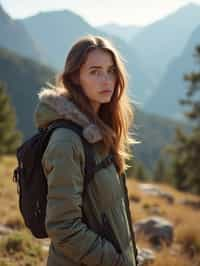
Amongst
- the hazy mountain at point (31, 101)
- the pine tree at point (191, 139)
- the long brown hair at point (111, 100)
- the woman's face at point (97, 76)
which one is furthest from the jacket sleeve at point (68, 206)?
the hazy mountain at point (31, 101)

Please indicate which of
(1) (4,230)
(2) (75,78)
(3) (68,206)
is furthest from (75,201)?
(1) (4,230)

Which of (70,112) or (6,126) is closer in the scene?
(70,112)

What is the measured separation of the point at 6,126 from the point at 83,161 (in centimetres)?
2636

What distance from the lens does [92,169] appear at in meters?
1.84

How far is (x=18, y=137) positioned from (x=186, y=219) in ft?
77.0

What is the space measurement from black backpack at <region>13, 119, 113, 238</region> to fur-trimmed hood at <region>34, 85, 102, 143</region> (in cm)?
3

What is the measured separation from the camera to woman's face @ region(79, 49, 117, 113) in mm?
2045

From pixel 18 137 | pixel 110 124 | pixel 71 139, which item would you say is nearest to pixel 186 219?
pixel 110 124

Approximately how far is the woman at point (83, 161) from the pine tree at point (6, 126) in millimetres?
21631

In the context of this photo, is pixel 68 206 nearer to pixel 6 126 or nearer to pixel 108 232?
pixel 108 232

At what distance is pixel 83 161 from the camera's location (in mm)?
1813

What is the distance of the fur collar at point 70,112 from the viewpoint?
1862 mm

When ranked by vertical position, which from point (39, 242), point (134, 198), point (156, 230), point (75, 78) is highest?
point (75, 78)

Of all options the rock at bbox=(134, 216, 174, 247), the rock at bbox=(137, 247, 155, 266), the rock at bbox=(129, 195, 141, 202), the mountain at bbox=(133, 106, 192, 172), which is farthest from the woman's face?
the mountain at bbox=(133, 106, 192, 172)
